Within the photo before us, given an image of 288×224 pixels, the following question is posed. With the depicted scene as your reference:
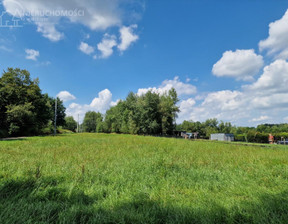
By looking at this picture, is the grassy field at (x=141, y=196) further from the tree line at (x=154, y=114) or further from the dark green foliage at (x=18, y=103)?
the tree line at (x=154, y=114)

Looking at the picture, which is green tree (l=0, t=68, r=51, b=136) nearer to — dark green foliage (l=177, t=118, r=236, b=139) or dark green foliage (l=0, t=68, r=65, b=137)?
dark green foliage (l=0, t=68, r=65, b=137)

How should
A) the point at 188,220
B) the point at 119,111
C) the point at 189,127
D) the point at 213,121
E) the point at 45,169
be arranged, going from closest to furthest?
the point at 188,220 < the point at 45,169 < the point at 119,111 < the point at 189,127 < the point at 213,121

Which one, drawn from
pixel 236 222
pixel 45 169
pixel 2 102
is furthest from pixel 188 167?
pixel 2 102

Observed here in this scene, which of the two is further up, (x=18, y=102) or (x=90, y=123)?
(x=18, y=102)

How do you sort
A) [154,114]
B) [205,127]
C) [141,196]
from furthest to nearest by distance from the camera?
[205,127]
[154,114]
[141,196]

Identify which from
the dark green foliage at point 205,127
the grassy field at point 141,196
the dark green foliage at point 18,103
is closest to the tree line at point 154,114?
the dark green foliage at point 18,103

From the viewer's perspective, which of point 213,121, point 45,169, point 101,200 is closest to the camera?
point 101,200

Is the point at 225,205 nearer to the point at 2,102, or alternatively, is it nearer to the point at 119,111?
the point at 2,102

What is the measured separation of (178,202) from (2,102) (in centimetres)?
3471

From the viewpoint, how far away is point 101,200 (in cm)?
326

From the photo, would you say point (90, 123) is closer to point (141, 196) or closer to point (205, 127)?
point (205, 127)

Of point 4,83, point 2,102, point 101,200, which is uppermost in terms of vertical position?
point 4,83

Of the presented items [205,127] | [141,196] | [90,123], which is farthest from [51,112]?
[205,127]

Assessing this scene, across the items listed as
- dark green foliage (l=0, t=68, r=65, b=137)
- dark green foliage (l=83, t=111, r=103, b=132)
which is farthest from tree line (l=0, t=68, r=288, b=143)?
dark green foliage (l=83, t=111, r=103, b=132)
